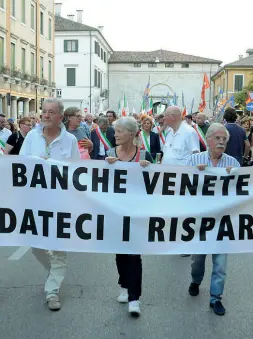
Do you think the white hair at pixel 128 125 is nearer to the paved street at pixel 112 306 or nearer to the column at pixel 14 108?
the paved street at pixel 112 306

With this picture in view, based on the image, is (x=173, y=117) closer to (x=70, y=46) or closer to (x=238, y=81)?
(x=70, y=46)

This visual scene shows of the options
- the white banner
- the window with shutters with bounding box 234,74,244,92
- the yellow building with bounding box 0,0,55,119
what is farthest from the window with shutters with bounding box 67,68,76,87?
the white banner

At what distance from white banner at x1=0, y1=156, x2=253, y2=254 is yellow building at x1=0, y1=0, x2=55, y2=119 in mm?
27524

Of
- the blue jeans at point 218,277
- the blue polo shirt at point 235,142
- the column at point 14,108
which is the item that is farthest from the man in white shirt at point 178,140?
the column at point 14,108

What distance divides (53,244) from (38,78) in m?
39.1

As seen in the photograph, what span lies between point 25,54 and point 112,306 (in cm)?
3744

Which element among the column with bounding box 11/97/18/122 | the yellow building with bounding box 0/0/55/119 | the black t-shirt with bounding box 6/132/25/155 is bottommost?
the black t-shirt with bounding box 6/132/25/155

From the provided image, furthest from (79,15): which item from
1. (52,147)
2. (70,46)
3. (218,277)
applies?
(218,277)

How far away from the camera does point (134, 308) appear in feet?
15.6

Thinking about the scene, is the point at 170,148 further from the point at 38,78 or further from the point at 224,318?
the point at 38,78

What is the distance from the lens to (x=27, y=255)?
6.95 m

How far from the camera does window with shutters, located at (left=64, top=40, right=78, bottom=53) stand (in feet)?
228

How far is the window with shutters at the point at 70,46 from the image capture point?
228ft

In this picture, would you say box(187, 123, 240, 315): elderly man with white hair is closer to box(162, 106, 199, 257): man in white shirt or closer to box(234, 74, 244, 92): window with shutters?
box(162, 106, 199, 257): man in white shirt
